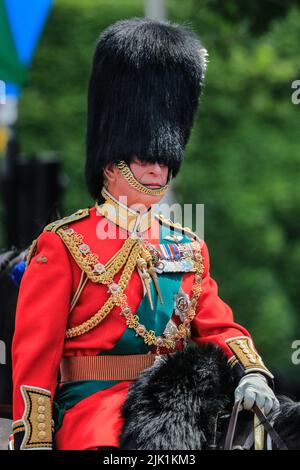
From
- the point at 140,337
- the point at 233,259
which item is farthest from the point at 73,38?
the point at 140,337

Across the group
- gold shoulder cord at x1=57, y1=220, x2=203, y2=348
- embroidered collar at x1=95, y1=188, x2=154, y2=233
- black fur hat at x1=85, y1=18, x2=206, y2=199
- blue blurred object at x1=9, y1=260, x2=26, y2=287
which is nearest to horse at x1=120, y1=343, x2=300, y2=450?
gold shoulder cord at x1=57, y1=220, x2=203, y2=348

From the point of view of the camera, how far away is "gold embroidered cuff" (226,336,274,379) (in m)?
3.58

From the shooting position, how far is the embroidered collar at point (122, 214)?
371 centimetres

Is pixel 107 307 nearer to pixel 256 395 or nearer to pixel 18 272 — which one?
pixel 256 395

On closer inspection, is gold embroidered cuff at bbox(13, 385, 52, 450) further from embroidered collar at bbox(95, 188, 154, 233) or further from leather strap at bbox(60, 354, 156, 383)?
embroidered collar at bbox(95, 188, 154, 233)

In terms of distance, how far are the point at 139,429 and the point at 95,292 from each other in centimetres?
51

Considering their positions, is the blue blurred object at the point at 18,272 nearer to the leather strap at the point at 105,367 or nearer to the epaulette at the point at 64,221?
the epaulette at the point at 64,221

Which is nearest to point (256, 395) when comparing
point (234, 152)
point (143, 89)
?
point (143, 89)

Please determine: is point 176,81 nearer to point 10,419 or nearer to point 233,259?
point 10,419

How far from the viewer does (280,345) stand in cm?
1168

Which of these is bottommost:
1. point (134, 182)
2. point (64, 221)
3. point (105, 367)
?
point (105, 367)

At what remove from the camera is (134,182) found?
3635 mm

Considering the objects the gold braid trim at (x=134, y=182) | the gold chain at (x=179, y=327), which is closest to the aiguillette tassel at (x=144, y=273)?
the gold chain at (x=179, y=327)

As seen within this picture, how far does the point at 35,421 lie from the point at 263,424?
73cm
